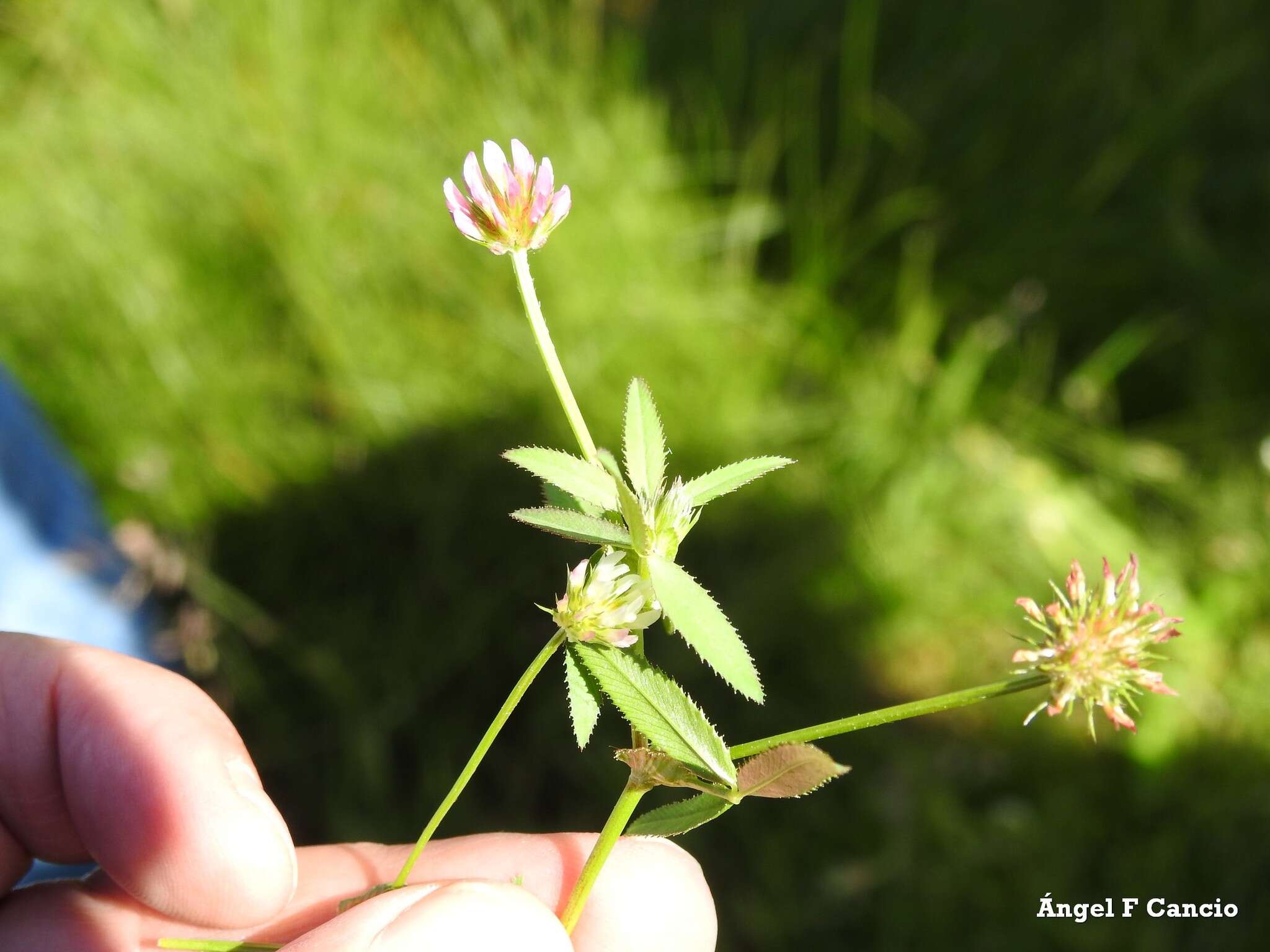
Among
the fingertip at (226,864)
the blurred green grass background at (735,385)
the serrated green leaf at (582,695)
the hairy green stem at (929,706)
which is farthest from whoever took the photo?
the blurred green grass background at (735,385)

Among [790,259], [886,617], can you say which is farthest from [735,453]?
[790,259]

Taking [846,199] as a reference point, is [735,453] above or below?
below

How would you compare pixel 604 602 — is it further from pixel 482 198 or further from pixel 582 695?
pixel 482 198

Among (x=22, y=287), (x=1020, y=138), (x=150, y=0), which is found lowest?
(x=22, y=287)

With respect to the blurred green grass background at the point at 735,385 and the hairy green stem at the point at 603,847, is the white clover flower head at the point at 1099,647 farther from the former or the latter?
the blurred green grass background at the point at 735,385

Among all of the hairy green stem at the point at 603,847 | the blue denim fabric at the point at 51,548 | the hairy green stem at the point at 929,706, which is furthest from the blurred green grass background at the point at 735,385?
the hairy green stem at the point at 929,706

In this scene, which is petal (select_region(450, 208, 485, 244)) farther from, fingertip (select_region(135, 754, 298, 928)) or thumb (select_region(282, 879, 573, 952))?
fingertip (select_region(135, 754, 298, 928))

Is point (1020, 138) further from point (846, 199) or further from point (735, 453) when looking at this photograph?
point (735, 453)

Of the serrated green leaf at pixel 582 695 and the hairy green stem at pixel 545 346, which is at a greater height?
the hairy green stem at pixel 545 346
